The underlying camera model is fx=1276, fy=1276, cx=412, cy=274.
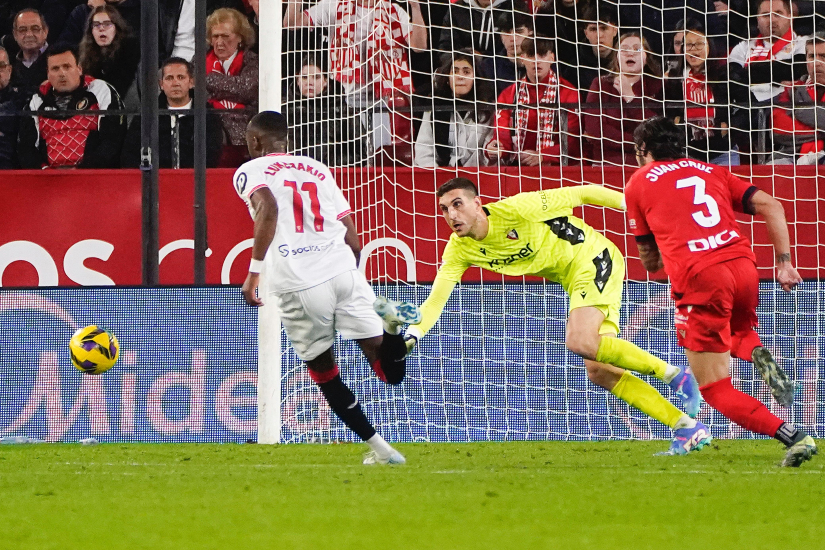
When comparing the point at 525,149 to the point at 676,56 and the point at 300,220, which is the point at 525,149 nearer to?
the point at 676,56

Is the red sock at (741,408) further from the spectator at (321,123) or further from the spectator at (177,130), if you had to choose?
the spectator at (177,130)

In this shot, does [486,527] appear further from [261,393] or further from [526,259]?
[261,393]

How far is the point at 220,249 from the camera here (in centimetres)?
1060

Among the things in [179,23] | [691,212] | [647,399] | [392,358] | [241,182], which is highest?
[179,23]

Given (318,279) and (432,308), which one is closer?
(318,279)

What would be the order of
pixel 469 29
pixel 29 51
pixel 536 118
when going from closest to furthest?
1. pixel 536 118
2. pixel 469 29
3. pixel 29 51

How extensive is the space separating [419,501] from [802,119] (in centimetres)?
655

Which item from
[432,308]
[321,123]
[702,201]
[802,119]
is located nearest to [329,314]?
[432,308]

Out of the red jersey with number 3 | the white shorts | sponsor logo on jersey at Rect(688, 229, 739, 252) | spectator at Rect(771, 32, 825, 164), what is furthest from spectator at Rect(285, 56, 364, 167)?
sponsor logo on jersey at Rect(688, 229, 739, 252)

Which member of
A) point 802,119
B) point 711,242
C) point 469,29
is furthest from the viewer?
point 469,29

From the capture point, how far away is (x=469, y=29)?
10734 mm

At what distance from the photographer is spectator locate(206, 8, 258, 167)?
1150 cm

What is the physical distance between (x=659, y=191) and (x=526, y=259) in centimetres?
138

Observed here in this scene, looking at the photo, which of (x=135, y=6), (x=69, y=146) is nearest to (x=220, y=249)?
(x=69, y=146)
